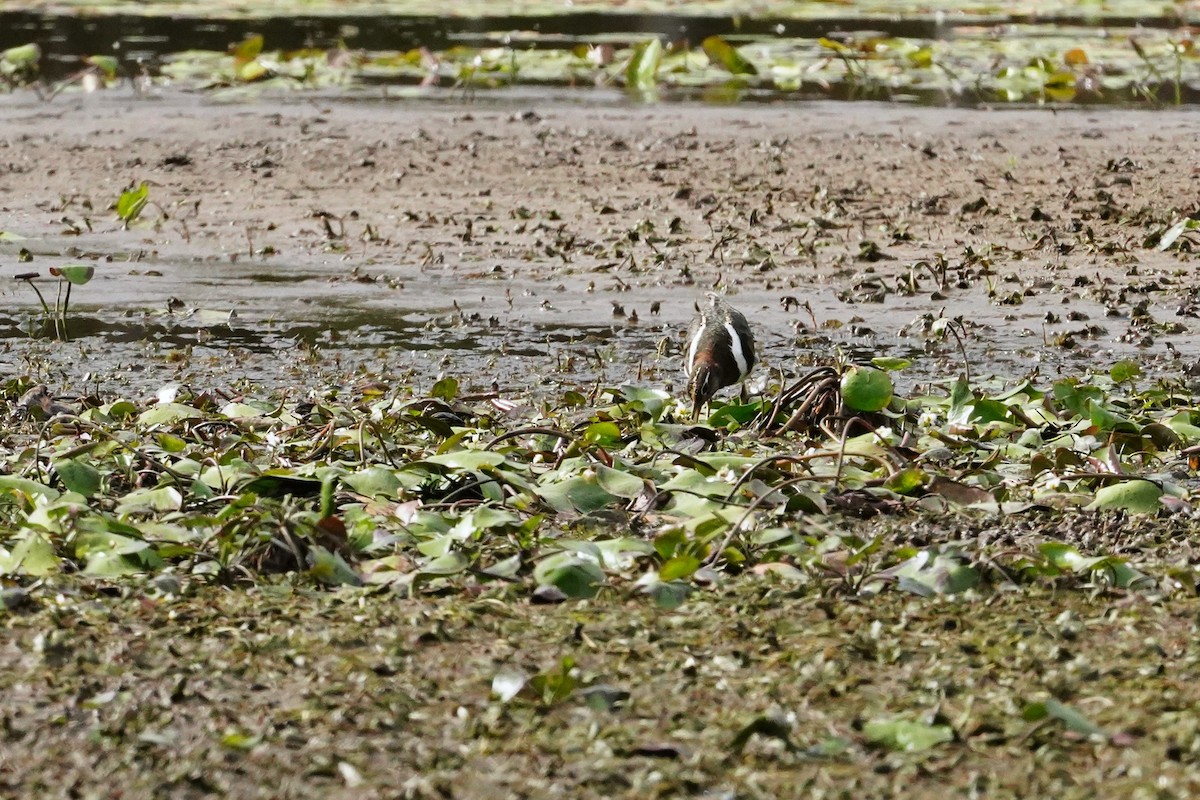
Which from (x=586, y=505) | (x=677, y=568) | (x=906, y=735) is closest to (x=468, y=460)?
(x=586, y=505)

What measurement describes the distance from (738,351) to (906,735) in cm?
257

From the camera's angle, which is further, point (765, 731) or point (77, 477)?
point (77, 477)

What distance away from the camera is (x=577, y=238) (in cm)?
885

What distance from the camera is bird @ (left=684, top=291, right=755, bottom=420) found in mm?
5562

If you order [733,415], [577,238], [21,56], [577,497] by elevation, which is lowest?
[577,238]

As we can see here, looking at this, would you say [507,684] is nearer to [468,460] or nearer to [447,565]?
[447,565]

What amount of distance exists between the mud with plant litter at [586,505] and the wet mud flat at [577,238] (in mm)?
35

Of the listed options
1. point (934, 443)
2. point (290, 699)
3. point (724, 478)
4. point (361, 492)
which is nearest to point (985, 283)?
point (934, 443)

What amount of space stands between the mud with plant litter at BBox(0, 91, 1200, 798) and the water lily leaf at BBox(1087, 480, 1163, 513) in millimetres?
21

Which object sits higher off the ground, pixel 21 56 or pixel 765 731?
pixel 21 56

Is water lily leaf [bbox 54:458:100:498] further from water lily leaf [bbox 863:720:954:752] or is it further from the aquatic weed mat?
water lily leaf [bbox 863:720:954:752]

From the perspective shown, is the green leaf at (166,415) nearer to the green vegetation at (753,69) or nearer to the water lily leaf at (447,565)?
the water lily leaf at (447,565)

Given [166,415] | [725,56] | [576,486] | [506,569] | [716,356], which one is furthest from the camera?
[725,56]

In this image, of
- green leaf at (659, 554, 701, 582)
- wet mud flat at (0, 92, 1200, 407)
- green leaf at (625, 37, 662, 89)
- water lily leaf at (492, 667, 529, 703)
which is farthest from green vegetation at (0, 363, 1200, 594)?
green leaf at (625, 37, 662, 89)
